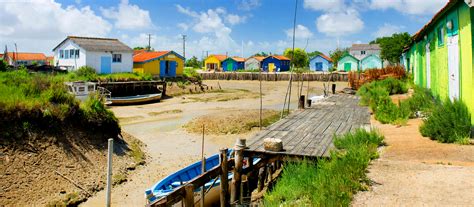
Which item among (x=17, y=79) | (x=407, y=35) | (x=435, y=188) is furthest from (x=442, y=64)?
(x=407, y=35)

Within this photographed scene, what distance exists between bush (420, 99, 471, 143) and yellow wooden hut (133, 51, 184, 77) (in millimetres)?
40590

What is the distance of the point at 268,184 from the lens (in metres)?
11.7

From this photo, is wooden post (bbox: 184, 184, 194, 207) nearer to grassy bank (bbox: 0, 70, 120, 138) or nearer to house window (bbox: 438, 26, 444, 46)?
grassy bank (bbox: 0, 70, 120, 138)

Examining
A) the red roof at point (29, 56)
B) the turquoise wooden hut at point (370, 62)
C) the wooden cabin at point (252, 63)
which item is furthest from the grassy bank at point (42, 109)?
the red roof at point (29, 56)

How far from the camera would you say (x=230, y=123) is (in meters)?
23.8

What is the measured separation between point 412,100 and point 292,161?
26.4 feet

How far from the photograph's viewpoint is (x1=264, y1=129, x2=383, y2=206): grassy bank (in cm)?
657

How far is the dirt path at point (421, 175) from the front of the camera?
654 cm

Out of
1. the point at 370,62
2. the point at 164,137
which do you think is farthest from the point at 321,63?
the point at 164,137

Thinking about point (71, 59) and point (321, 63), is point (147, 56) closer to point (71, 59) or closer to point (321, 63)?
point (71, 59)

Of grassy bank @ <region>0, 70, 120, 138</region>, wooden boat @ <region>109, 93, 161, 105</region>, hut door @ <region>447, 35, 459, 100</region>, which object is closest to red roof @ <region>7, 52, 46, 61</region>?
wooden boat @ <region>109, 93, 161, 105</region>

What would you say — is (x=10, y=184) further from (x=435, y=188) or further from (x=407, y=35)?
(x=407, y=35)

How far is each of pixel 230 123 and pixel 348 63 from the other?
53258mm

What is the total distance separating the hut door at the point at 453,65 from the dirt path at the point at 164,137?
949 centimetres
